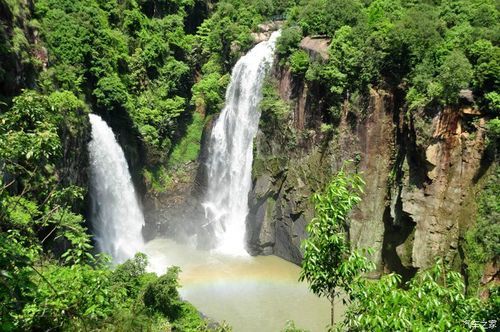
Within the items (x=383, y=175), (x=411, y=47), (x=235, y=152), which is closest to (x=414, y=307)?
(x=383, y=175)

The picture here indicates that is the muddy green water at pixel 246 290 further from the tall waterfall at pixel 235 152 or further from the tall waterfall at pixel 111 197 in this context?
the tall waterfall at pixel 235 152

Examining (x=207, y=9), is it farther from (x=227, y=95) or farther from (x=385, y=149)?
(x=385, y=149)

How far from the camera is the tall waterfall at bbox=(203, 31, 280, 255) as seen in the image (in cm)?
2827

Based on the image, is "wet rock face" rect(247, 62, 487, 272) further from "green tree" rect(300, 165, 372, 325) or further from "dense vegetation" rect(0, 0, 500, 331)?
"green tree" rect(300, 165, 372, 325)

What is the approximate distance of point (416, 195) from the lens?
19781mm

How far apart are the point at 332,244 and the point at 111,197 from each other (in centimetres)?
2206

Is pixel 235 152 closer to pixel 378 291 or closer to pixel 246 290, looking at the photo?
pixel 246 290

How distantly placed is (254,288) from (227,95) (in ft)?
48.3

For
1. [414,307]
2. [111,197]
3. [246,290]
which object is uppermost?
[414,307]

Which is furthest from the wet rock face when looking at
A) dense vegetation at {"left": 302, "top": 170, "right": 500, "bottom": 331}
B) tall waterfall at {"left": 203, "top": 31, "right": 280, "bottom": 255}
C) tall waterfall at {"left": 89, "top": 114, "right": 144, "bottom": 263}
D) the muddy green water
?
dense vegetation at {"left": 302, "top": 170, "right": 500, "bottom": 331}

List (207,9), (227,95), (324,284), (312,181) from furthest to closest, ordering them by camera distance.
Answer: (207,9) → (227,95) → (312,181) → (324,284)

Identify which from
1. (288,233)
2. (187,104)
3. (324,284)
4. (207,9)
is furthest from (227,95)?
(324,284)

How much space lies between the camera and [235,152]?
29.4m

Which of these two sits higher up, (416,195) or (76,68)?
(76,68)
